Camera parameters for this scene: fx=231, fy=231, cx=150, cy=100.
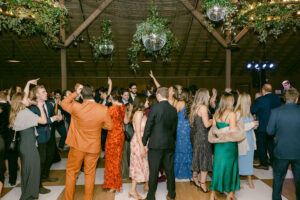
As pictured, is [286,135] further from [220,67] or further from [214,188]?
[220,67]

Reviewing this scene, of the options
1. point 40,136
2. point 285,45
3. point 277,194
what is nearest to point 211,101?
point 277,194

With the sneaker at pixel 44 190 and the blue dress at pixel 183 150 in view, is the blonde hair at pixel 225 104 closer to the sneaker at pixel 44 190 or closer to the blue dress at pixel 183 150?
the blue dress at pixel 183 150

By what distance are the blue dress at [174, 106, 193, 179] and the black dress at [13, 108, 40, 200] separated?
2.11 metres

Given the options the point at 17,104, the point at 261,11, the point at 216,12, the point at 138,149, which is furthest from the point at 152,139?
the point at 261,11

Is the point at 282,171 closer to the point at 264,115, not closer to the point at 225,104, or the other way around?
the point at 225,104

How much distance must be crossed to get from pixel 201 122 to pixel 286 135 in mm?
1118

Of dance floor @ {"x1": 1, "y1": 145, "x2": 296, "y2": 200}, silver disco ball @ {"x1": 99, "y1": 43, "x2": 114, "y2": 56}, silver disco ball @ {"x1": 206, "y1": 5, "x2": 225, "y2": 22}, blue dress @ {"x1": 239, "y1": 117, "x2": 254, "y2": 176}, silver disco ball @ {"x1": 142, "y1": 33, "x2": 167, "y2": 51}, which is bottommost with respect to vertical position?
dance floor @ {"x1": 1, "y1": 145, "x2": 296, "y2": 200}

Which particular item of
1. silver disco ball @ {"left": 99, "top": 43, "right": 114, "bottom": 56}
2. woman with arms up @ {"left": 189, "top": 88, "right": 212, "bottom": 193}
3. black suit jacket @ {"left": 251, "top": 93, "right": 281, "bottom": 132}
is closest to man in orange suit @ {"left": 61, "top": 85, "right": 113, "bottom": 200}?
woman with arms up @ {"left": 189, "top": 88, "right": 212, "bottom": 193}

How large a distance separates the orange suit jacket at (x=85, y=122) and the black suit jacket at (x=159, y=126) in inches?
20.4

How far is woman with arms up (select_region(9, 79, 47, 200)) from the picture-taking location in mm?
2883

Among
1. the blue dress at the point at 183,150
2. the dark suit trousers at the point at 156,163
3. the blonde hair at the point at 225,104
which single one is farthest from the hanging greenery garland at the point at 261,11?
the dark suit trousers at the point at 156,163

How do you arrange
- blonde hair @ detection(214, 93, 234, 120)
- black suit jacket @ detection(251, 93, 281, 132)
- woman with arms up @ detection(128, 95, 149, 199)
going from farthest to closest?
black suit jacket @ detection(251, 93, 281, 132)
woman with arms up @ detection(128, 95, 149, 199)
blonde hair @ detection(214, 93, 234, 120)

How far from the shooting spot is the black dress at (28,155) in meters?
2.88

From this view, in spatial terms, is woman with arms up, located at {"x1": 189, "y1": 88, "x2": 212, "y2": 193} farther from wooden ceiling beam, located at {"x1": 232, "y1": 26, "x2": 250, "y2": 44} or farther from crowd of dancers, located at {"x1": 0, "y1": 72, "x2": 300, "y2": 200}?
wooden ceiling beam, located at {"x1": 232, "y1": 26, "x2": 250, "y2": 44}
